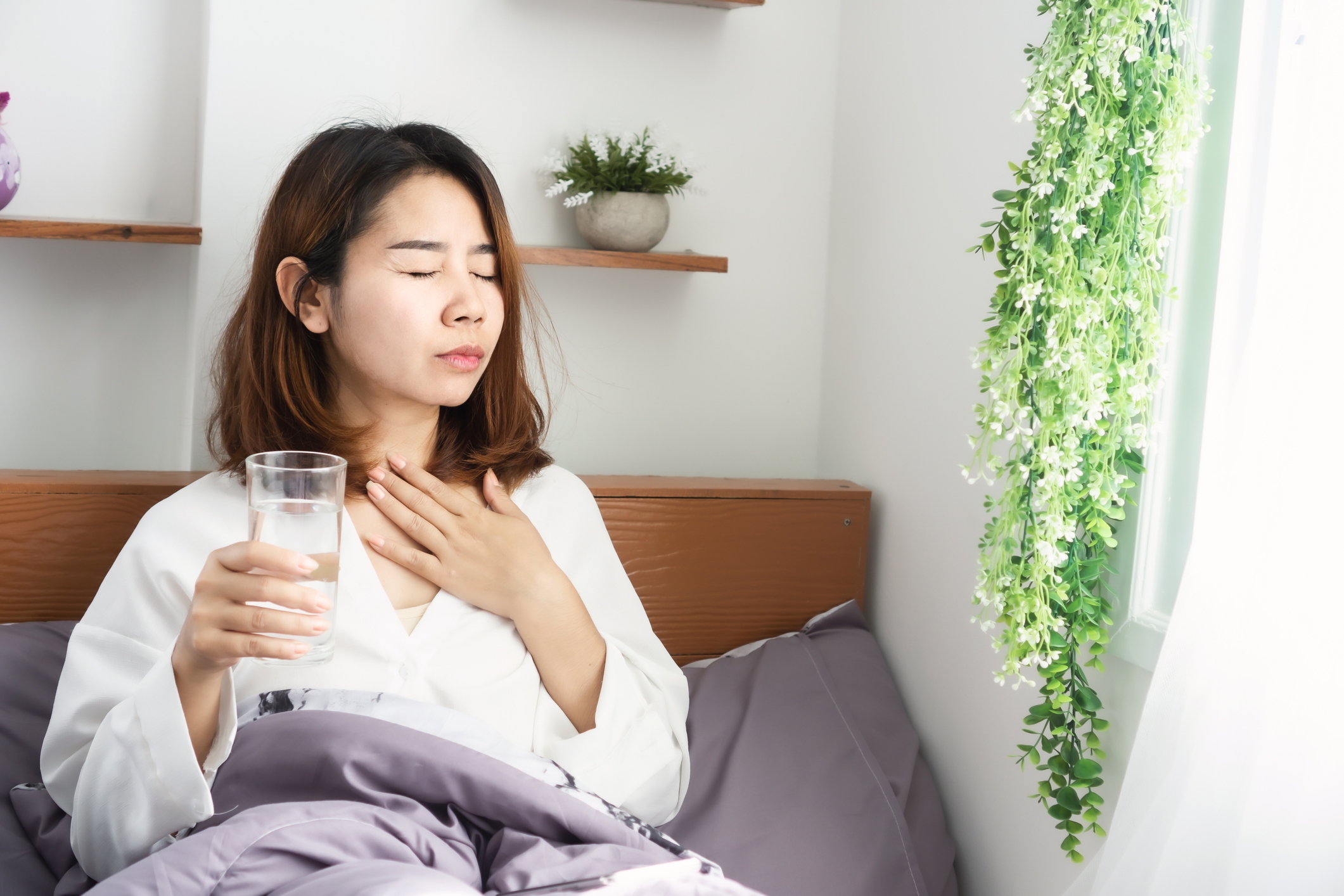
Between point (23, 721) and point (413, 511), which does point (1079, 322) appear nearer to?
point (413, 511)

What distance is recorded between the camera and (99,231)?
1.62 metres

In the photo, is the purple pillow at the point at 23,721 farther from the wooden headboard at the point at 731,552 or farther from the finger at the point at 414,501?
the finger at the point at 414,501

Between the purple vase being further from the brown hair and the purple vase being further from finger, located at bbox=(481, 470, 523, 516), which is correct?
finger, located at bbox=(481, 470, 523, 516)

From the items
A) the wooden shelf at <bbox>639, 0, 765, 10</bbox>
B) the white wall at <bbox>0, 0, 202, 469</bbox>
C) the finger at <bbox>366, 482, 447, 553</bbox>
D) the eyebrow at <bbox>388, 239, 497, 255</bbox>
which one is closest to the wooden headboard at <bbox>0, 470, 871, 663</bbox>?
the white wall at <bbox>0, 0, 202, 469</bbox>

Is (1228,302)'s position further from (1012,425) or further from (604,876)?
(604,876)

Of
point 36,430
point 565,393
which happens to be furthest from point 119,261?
point 565,393

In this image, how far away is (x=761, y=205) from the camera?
1986 millimetres

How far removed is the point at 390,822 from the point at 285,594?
0.25 m

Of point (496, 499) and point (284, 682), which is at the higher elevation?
point (496, 499)

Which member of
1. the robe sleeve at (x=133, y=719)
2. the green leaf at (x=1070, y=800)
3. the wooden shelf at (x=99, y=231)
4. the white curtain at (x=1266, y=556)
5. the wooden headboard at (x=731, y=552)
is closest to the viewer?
the white curtain at (x=1266, y=556)

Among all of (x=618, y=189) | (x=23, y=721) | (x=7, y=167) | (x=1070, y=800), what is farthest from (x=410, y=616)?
(x=7, y=167)

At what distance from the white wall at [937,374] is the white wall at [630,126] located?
4.7 inches

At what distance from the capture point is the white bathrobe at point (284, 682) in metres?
0.92

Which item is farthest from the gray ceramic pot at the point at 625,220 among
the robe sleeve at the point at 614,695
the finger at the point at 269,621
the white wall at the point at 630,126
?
the finger at the point at 269,621
